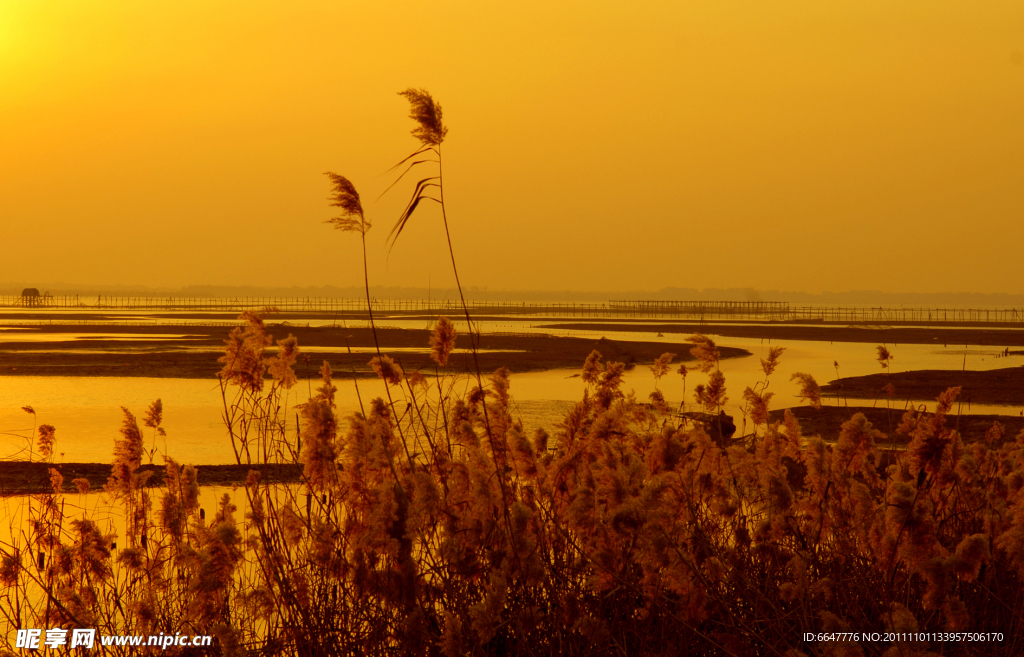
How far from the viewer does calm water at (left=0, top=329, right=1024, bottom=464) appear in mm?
13367

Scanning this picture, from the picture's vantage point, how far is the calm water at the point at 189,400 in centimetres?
1337

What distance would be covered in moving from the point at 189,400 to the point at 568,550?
55.9ft

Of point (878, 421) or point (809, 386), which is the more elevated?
point (809, 386)

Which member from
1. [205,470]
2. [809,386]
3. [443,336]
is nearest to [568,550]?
[443,336]

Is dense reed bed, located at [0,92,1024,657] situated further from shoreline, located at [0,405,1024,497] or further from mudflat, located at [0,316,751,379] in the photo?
mudflat, located at [0,316,751,379]

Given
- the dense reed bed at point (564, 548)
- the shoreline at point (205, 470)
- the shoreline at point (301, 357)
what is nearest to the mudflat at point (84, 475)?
the shoreline at point (205, 470)

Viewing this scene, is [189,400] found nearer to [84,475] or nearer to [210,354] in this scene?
[84,475]

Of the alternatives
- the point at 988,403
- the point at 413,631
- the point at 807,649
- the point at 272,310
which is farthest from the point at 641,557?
the point at 988,403

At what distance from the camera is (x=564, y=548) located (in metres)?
3.94

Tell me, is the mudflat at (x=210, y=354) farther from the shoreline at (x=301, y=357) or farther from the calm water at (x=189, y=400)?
the calm water at (x=189, y=400)

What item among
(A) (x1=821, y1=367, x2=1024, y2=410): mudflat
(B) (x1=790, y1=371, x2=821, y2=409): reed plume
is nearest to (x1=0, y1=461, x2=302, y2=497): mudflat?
(B) (x1=790, y1=371, x2=821, y2=409): reed plume

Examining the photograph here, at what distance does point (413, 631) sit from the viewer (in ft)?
9.62

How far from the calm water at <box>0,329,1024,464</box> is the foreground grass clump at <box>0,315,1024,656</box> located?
5.43 metres

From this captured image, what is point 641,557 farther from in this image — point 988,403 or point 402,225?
point 988,403
